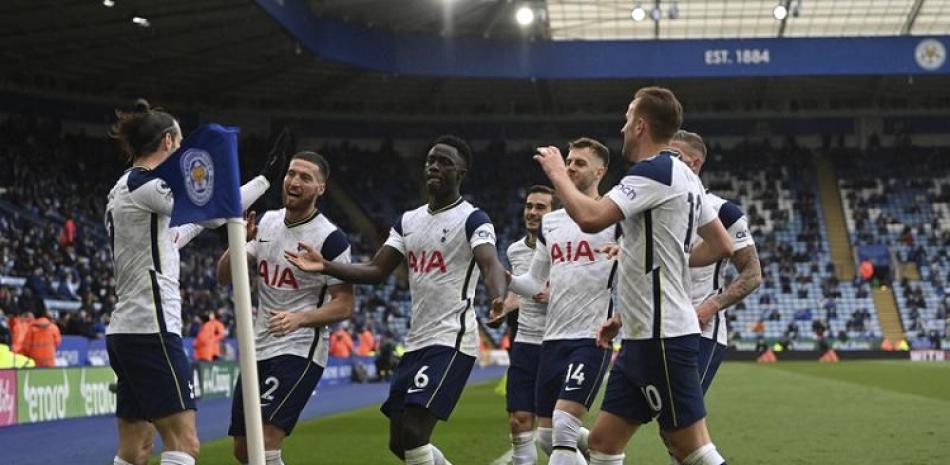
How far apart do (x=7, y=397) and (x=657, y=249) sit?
14.9 metres

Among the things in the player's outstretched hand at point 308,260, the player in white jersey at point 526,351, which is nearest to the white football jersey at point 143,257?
the player's outstretched hand at point 308,260

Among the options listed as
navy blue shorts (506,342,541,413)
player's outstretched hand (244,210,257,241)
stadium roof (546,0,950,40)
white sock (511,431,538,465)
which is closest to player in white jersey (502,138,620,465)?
white sock (511,431,538,465)

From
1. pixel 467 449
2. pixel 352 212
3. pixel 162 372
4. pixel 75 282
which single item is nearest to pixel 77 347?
pixel 75 282

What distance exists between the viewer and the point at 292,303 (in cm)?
841

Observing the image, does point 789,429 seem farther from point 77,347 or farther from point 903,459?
point 77,347

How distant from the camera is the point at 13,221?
111 ft

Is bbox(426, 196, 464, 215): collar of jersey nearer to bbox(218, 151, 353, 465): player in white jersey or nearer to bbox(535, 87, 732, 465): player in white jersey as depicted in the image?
bbox(218, 151, 353, 465): player in white jersey

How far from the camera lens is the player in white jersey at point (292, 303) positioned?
8.20 metres

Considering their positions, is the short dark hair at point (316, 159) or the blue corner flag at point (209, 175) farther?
the short dark hair at point (316, 159)

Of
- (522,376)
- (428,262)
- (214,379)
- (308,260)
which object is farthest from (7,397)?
(308,260)

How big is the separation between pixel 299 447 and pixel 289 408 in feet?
25.7

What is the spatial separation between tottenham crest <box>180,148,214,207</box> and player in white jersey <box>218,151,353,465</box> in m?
2.14

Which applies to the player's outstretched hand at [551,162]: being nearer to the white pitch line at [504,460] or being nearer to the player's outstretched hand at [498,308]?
the player's outstretched hand at [498,308]

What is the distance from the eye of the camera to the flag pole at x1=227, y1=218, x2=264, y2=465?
539 centimetres
